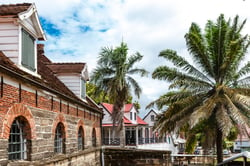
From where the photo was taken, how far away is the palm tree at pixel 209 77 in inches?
572

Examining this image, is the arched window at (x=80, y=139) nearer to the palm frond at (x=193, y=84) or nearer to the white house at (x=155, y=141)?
the palm frond at (x=193, y=84)

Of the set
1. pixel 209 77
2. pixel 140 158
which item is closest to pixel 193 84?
pixel 209 77

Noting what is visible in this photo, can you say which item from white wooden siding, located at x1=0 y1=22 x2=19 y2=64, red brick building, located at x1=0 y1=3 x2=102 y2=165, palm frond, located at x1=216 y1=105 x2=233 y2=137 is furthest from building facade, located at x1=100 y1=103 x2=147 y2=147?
white wooden siding, located at x1=0 y1=22 x2=19 y2=64

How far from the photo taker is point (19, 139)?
8.42 metres

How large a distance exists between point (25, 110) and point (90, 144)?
8905 millimetres

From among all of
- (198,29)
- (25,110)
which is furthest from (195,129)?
(25,110)

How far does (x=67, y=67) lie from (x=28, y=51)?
6517 mm

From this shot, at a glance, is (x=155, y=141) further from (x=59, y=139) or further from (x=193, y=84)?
(x=59, y=139)

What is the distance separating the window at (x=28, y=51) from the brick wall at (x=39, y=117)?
2.63ft

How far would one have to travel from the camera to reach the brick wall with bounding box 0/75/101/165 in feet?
23.3

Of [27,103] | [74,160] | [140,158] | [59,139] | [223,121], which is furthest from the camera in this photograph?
[140,158]

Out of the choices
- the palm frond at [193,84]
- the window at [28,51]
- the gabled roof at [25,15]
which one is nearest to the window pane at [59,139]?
the window at [28,51]

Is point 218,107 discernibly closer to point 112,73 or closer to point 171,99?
point 171,99

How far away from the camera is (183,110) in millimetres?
15266
